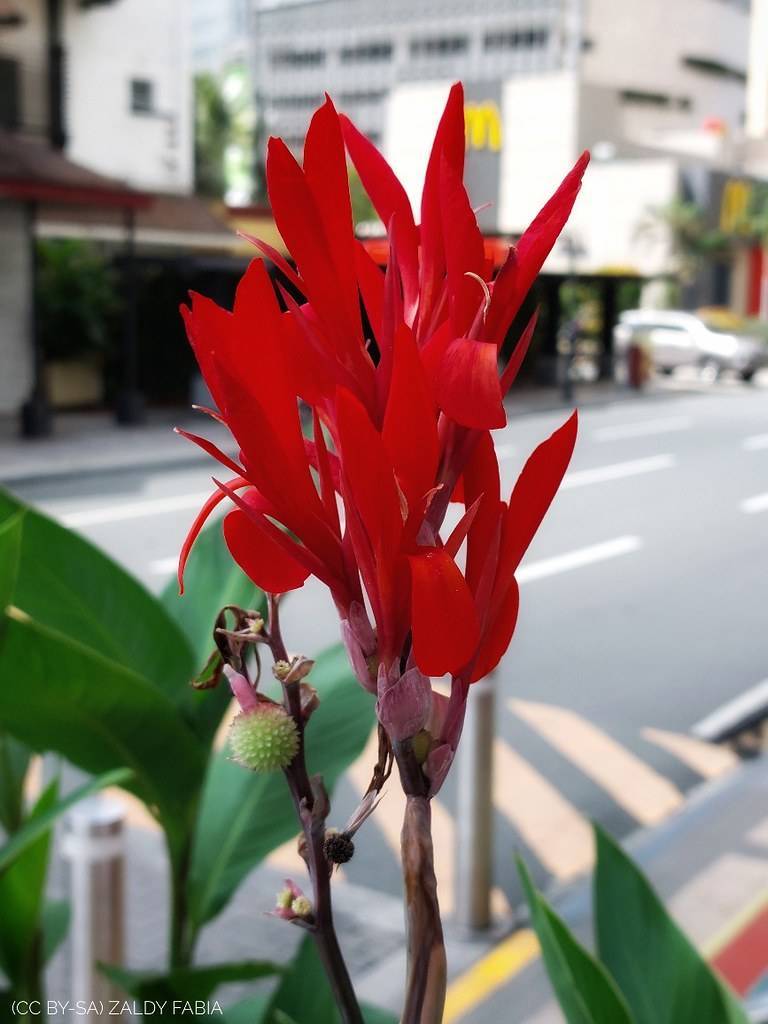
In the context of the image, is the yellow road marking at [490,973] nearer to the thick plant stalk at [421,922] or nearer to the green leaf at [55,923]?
the green leaf at [55,923]

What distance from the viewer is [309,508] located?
1.65 feet

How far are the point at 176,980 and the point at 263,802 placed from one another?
286mm

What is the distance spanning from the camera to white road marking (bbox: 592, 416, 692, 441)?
55.0ft

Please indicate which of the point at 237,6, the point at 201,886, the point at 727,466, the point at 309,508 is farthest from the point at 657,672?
the point at 237,6

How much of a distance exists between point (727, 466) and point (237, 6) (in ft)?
393

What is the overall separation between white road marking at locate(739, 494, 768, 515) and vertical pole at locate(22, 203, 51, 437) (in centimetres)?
798

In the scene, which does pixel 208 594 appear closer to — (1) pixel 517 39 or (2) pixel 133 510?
(2) pixel 133 510

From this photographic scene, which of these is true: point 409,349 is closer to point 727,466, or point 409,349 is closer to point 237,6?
point 727,466

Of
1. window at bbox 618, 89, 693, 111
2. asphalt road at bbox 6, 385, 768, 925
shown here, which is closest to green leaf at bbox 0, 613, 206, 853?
asphalt road at bbox 6, 385, 768, 925

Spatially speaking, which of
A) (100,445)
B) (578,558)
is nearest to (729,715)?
(578,558)

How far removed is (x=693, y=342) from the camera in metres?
26.6

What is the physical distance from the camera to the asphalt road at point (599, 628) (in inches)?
183

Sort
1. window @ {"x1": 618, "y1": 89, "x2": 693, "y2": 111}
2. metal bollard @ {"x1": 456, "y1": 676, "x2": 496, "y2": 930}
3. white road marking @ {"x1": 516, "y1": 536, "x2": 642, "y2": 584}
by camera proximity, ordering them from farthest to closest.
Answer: window @ {"x1": 618, "y1": 89, "x2": 693, "y2": 111} < white road marking @ {"x1": 516, "y1": 536, "x2": 642, "y2": 584} < metal bollard @ {"x1": 456, "y1": 676, "x2": 496, "y2": 930}

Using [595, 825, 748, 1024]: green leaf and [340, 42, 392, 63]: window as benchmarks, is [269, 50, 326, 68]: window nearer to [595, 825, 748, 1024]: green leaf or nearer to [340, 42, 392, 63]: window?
[340, 42, 392, 63]: window
